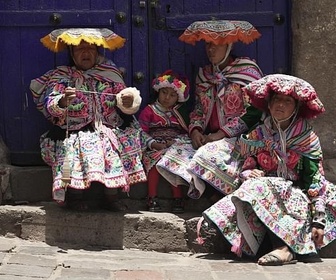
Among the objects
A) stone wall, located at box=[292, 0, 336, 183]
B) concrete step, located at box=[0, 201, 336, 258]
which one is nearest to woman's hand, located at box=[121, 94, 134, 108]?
concrete step, located at box=[0, 201, 336, 258]

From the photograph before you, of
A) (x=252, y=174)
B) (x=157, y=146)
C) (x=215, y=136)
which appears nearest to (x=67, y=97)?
(x=157, y=146)

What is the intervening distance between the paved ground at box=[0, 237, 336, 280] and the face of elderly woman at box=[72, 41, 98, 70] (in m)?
1.27

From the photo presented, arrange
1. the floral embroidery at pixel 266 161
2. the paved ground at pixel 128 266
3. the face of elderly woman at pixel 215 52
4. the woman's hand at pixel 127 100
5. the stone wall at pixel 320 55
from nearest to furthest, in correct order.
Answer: the paved ground at pixel 128 266 → the floral embroidery at pixel 266 161 → the woman's hand at pixel 127 100 → the face of elderly woman at pixel 215 52 → the stone wall at pixel 320 55

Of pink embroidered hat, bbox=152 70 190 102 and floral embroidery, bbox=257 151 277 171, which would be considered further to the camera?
pink embroidered hat, bbox=152 70 190 102

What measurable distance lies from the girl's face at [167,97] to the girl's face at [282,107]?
33.8 inches

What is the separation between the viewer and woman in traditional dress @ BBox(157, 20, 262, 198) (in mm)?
5867

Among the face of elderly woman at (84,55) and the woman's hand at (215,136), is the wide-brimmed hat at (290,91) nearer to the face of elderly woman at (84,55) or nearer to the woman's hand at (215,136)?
the woman's hand at (215,136)

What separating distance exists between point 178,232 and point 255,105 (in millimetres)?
999

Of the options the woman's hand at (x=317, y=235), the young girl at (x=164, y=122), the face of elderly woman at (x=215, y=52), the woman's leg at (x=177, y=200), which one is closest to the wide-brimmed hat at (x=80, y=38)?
the young girl at (x=164, y=122)

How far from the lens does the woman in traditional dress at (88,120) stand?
568 centimetres

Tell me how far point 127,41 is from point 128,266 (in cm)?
186

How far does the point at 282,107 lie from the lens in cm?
547

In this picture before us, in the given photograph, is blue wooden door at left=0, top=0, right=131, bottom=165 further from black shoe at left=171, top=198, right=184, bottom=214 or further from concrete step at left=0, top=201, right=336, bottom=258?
black shoe at left=171, top=198, right=184, bottom=214

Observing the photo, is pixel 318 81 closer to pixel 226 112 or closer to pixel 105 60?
pixel 226 112
